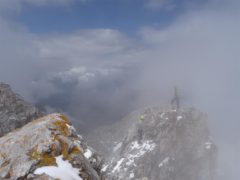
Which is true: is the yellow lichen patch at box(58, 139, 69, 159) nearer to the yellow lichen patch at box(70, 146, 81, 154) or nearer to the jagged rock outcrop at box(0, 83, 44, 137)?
the yellow lichen patch at box(70, 146, 81, 154)

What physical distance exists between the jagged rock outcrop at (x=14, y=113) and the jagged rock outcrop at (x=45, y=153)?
1642 centimetres

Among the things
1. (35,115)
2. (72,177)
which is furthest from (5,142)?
(35,115)

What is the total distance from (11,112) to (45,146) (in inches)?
1048

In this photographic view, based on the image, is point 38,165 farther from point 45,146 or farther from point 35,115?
point 35,115

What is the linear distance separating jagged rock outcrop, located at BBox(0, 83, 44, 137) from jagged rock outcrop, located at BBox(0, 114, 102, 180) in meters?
16.4

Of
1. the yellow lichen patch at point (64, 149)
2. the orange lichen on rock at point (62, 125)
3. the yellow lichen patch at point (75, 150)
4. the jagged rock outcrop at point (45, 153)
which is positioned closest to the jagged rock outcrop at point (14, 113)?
the orange lichen on rock at point (62, 125)

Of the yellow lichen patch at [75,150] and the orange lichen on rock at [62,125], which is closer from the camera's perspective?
the yellow lichen patch at [75,150]

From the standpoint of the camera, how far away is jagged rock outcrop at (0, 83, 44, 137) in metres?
35.5

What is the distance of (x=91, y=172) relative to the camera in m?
17.0

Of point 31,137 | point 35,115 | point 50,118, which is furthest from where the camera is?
point 35,115

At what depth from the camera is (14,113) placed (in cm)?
4053

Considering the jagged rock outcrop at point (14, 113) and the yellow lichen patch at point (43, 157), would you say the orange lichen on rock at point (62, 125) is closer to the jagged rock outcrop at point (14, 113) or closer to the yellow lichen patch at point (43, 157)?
the yellow lichen patch at point (43, 157)

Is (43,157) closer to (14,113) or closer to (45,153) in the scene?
(45,153)

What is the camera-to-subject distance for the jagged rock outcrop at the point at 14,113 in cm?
3550
